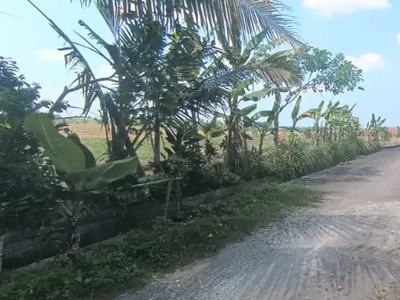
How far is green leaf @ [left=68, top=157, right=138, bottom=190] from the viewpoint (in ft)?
12.2

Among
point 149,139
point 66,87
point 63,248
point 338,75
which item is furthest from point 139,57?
point 338,75

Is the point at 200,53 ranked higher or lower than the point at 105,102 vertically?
higher

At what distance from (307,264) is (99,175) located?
7.23ft

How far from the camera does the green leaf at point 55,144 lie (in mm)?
3371

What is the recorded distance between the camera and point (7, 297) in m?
3.06

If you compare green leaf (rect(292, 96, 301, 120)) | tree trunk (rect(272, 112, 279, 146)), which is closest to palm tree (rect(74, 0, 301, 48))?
tree trunk (rect(272, 112, 279, 146))

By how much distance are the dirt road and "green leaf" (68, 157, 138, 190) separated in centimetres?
109

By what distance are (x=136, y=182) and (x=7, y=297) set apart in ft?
7.42

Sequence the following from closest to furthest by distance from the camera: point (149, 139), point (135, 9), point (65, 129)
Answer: point (65, 129) < point (135, 9) < point (149, 139)

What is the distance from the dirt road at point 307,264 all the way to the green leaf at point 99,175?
1093 mm

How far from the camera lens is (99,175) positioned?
3752mm

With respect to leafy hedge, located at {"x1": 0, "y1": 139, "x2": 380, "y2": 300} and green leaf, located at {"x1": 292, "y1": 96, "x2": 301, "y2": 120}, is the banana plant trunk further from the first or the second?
green leaf, located at {"x1": 292, "y1": 96, "x2": 301, "y2": 120}

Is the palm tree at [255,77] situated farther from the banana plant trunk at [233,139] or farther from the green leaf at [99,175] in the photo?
the green leaf at [99,175]

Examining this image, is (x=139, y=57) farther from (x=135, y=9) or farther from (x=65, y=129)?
(x=65, y=129)
